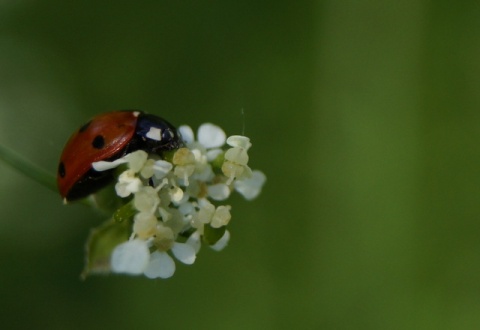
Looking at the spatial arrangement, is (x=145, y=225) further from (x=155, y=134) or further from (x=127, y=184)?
(x=155, y=134)

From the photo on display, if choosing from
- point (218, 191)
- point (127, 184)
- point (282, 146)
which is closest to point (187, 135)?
point (218, 191)

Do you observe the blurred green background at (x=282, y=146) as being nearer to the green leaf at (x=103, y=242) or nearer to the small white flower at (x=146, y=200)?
the green leaf at (x=103, y=242)

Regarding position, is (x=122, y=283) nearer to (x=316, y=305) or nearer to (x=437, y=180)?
(x=316, y=305)

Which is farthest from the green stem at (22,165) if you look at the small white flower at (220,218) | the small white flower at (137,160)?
the small white flower at (220,218)

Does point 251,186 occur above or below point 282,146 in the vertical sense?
above

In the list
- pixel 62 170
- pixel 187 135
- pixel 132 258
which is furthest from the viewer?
pixel 187 135

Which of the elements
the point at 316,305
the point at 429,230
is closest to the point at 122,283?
the point at 316,305
